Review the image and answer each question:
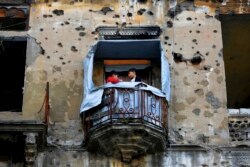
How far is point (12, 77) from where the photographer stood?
18844mm

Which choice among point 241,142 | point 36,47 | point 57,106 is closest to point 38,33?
point 36,47

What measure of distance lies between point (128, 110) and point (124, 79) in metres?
1.77

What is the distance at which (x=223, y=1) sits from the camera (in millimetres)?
17781

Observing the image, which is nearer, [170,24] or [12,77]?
[170,24]

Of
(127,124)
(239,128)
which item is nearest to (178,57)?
(239,128)

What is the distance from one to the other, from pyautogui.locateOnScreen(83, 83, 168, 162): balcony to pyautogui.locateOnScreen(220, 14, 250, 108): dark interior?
10.5 feet

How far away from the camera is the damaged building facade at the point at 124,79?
1538 cm

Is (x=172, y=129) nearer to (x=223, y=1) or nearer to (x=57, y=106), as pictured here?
(x=57, y=106)

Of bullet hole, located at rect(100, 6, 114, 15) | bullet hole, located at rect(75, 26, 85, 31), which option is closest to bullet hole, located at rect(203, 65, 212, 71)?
bullet hole, located at rect(100, 6, 114, 15)

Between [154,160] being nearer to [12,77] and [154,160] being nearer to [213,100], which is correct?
[213,100]

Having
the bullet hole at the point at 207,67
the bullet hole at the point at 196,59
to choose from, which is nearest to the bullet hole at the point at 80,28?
the bullet hole at the point at 196,59

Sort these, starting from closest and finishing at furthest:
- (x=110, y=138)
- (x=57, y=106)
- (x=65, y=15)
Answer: (x=110, y=138)
(x=57, y=106)
(x=65, y=15)

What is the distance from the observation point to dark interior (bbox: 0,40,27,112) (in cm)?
1783

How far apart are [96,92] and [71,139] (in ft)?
3.30
